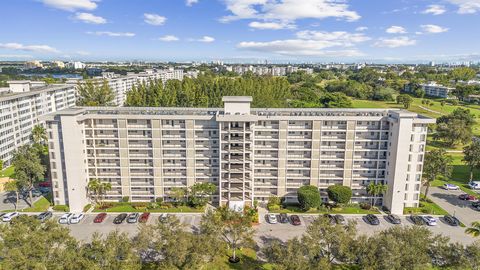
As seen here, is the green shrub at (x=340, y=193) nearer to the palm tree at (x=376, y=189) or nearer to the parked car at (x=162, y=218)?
the palm tree at (x=376, y=189)

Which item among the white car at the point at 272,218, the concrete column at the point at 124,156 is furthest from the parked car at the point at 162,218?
the white car at the point at 272,218

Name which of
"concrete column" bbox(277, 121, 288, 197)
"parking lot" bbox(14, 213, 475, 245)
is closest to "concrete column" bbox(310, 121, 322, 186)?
"concrete column" bbox(277, 121, 288, 197)

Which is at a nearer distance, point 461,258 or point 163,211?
point 461,258

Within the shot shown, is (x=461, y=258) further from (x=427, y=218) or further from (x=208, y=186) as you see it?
(x=208, y=186)

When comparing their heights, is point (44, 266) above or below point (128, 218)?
above

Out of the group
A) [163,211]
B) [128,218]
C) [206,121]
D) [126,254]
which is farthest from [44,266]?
[206,121]

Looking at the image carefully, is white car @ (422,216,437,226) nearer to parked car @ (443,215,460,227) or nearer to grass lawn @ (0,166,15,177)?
parked car @ (443,215,460,227)
